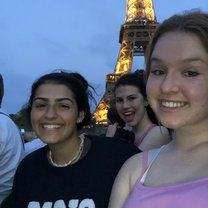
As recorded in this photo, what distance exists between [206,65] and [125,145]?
107 cm

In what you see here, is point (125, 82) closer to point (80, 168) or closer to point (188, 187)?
point (80, 168)

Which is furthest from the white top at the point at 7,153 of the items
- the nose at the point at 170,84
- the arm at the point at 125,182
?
the nose at the point at 170,84

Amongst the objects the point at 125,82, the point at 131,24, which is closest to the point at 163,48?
the point at 125,82

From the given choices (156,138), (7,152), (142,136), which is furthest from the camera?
(142,136)

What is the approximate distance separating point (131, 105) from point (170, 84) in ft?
7.16

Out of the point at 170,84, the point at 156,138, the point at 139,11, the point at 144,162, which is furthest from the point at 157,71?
the point at 139,11

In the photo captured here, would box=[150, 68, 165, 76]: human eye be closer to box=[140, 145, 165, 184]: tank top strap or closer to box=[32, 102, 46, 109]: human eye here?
box=[140, 145, 165, 184]: tank top strap

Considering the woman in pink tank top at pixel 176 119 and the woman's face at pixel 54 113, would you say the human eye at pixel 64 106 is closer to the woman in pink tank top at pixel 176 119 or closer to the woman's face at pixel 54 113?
the woman's face at pixel 54 113

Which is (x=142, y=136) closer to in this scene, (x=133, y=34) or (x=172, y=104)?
(x=172, y=104)

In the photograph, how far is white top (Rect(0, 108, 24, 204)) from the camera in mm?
3492

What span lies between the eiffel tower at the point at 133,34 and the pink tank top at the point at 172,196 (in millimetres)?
28968

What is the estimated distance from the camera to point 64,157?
8.33ft

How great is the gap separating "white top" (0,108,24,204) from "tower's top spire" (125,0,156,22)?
33106 mm

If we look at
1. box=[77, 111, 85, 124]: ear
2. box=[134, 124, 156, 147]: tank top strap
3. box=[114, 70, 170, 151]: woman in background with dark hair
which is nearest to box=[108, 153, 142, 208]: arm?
box=[77, 111, 85, 124]: ear
